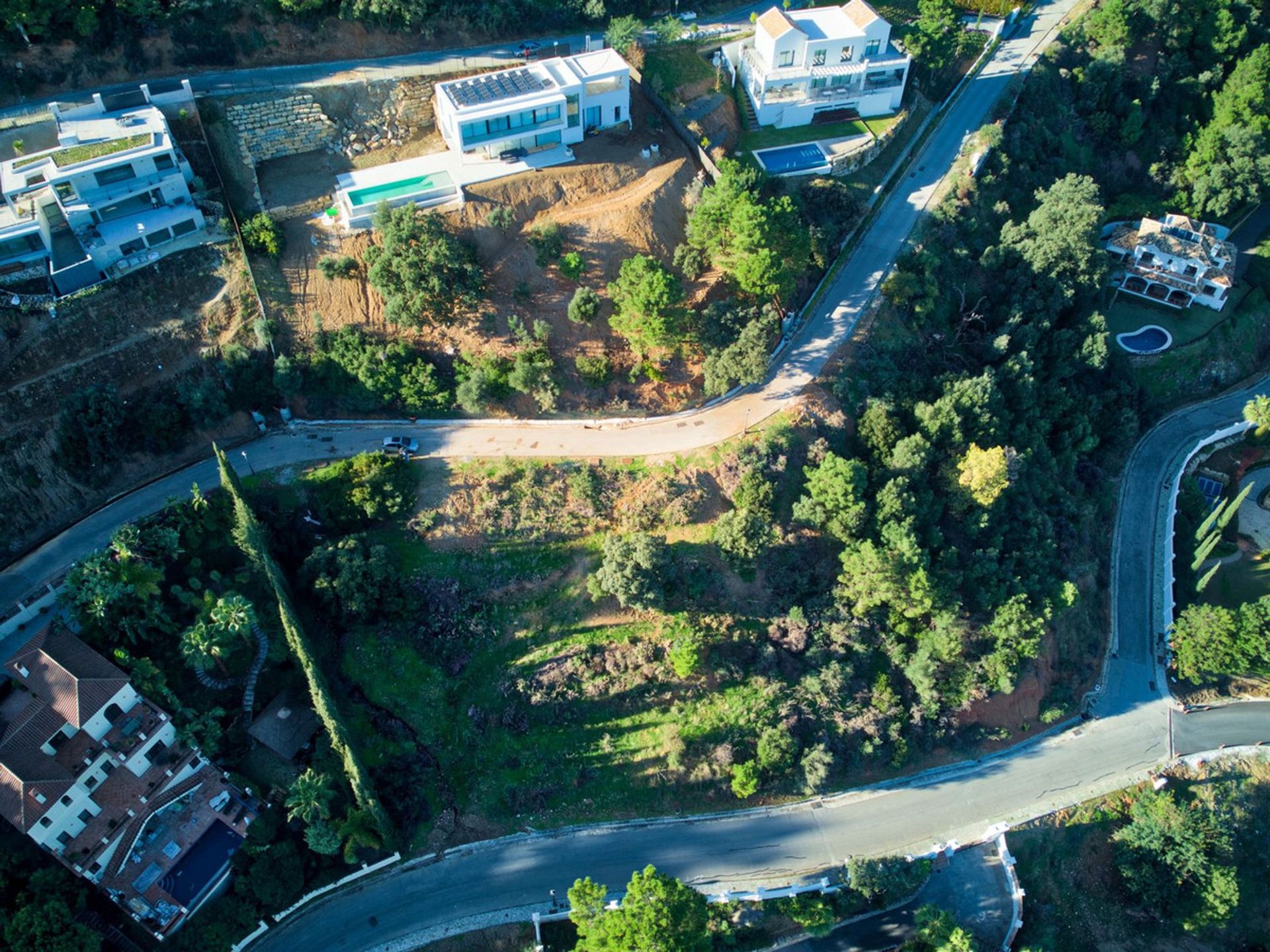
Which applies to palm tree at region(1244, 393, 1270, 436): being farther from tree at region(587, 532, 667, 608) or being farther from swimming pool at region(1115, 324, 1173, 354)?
tree at region(587, 532, 667, 608)

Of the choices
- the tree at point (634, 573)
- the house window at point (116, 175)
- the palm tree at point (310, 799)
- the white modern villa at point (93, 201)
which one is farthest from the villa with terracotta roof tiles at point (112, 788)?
the house window at point (116, 175)

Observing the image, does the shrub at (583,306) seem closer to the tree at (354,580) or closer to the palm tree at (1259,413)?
the tree at (354,580)

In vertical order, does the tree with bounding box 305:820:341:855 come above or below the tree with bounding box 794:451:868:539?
below

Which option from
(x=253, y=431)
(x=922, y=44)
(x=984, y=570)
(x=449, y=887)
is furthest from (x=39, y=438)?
(x=922, y=44)

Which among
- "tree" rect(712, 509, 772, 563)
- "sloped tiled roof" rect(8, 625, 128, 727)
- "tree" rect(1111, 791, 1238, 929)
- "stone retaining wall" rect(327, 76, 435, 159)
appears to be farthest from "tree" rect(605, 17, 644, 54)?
"tree" rect(1111, 791, 1238, 929)

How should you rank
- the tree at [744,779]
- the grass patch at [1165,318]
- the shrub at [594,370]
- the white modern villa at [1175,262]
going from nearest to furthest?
the tree at [744,779] < the shrub at [594,370] < the white modern villa at [1175,262] < the grass patch at [1165,318]

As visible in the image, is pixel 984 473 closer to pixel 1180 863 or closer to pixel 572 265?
pixel 1180 863

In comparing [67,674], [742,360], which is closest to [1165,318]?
[742,360]
